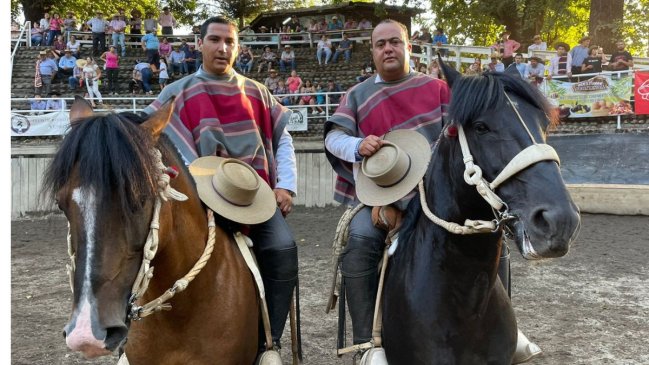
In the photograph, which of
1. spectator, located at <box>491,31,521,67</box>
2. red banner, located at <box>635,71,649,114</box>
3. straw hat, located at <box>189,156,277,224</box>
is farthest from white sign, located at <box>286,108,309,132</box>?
straw hat, located at <box>189,156,277,224</box>

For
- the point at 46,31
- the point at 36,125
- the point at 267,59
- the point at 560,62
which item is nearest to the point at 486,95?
the point at 560,62

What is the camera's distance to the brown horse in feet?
6.11

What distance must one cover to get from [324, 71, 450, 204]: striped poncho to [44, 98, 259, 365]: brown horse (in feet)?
4.06

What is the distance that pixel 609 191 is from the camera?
405 inches

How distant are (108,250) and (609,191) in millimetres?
10422

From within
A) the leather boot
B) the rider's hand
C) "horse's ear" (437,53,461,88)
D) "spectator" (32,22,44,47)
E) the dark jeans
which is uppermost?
"spectator" (32,22,44,47)

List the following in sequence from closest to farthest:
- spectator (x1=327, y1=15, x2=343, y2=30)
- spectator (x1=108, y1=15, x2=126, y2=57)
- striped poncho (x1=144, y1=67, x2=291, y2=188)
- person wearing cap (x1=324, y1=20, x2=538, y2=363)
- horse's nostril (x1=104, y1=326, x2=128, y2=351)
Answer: horse's nostril (x1=104, y1=326, x2=128, y2=351) → person wearing cap (x1=324, y1=20, x2=538, y2=363) → striped poncho (x1=144, y1=67, x2=291, y2=188) → spectator (x1=108, y1=15, x2=126, y2=57) → spectator (x1=327, y1=15, x2=343, y2=30)

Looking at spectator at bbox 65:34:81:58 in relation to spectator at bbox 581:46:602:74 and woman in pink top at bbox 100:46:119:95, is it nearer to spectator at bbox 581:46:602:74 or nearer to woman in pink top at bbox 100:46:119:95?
woman in pink top at bbox 100:46:119:95

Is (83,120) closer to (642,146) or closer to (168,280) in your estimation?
(168,280)

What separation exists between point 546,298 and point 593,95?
27.3 feet

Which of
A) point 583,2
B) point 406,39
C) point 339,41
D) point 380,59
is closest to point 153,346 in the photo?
point 380,59

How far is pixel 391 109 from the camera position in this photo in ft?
11.4

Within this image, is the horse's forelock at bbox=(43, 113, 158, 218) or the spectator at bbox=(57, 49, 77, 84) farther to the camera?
the spectator at bbox=(57, 49, 77, 84)

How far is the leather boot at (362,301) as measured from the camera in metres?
3.21
